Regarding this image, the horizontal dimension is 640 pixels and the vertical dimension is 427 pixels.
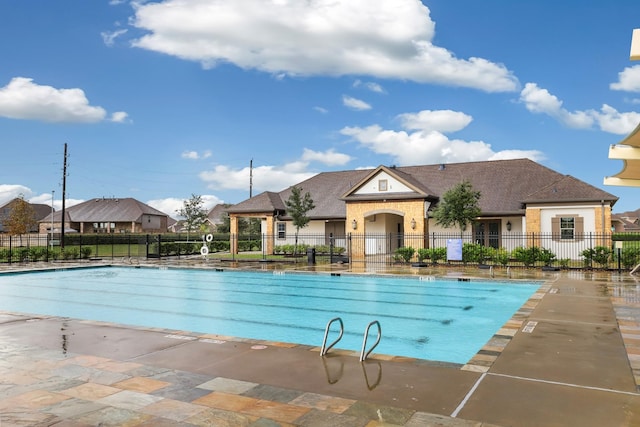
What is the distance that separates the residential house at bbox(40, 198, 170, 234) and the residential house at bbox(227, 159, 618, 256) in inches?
1454

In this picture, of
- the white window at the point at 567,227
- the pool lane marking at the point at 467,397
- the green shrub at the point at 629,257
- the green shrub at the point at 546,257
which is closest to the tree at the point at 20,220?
the green shrub at the point at 546,257

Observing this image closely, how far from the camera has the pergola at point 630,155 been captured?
23.6 feet

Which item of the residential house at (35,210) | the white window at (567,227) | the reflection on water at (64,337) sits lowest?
the reflection on water at (64,337)

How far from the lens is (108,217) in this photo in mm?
66312

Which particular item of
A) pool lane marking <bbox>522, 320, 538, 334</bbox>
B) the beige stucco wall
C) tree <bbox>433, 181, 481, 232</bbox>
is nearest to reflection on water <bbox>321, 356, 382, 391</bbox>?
pool lane marking <bbox>522, 320, 538, 334</bbox>

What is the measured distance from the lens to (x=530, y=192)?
28.2 meters

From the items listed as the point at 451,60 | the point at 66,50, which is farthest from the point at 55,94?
the point at 451,60

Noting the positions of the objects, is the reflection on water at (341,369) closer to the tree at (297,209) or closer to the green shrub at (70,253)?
the tree at (297,209)

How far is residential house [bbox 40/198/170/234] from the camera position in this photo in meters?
65.9

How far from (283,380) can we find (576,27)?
20.3m

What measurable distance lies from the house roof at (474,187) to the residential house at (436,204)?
48 millimetres

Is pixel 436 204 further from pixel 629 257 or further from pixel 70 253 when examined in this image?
pixel 70 253

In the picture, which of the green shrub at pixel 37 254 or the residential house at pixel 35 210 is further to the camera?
the residential house at pixel 35 210

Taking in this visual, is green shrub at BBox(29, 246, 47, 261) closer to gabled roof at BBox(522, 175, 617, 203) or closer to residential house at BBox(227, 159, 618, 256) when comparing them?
residential house at BBox(227, 159, 618, 256)
